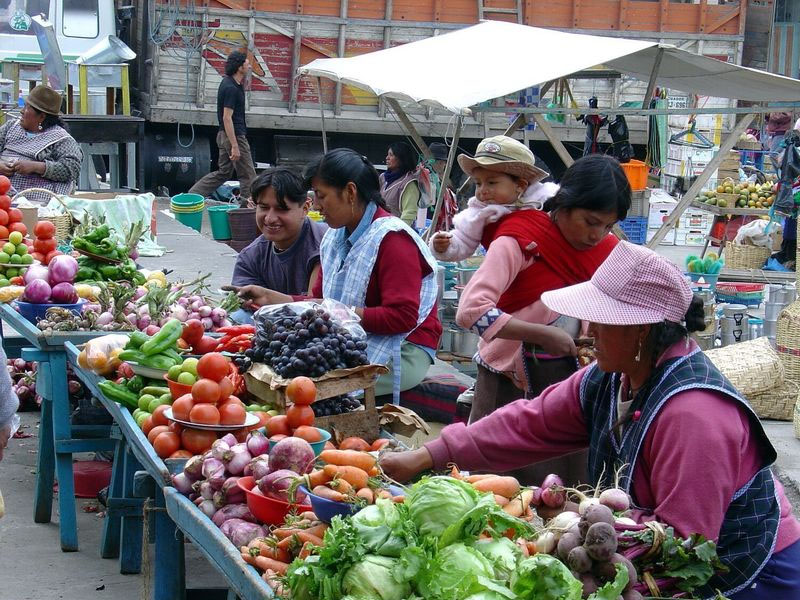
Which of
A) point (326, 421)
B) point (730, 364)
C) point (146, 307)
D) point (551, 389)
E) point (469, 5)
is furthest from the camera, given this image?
point (469, 5)

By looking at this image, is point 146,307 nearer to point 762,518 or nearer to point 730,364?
point 762,518

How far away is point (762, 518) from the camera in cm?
228

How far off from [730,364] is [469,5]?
9993 millimetres

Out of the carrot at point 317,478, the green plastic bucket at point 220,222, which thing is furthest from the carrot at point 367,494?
the green plastic bucket at point 220,222

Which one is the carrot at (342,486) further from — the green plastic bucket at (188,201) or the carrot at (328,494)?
the green plastic bucket at (188,201)

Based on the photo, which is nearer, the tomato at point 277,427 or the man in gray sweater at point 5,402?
the man in gray sweater at point 5,402

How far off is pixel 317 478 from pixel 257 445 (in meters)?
0.47

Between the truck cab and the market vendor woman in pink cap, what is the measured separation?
1274 centimetres

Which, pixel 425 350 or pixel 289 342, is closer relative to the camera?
pixel 289 342

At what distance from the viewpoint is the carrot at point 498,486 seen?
8.14 ft

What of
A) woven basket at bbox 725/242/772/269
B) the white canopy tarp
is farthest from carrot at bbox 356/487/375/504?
woven basket at bbox 725/242/772/269

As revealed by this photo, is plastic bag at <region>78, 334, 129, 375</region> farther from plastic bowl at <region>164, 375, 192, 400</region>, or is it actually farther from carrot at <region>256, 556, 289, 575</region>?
carrot at <region>256, 556, 289, 575</region>

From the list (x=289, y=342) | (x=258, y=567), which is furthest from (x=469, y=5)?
(x=258, y=567)

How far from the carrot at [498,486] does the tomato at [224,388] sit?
1191mm
